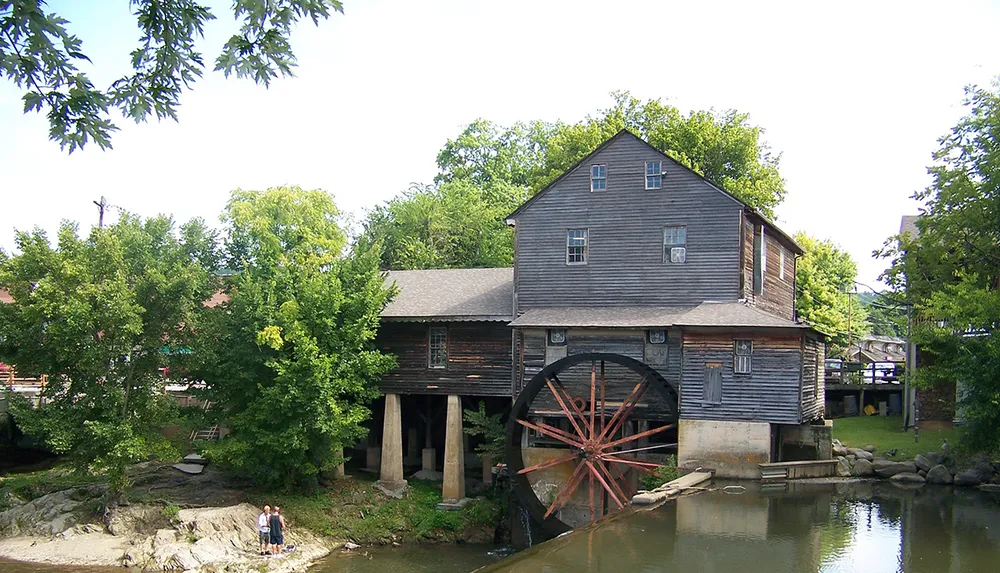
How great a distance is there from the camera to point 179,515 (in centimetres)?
2302

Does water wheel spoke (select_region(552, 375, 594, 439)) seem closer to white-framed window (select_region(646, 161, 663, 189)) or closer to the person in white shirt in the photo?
white-framed window (select_region(646, 161, 663, 189))

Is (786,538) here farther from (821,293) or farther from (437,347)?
(821,293)

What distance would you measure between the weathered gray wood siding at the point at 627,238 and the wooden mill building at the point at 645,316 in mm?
31

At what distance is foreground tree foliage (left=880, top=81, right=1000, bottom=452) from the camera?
865 inches

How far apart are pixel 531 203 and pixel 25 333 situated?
14.3m

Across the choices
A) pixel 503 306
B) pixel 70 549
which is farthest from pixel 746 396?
pixel 70 549

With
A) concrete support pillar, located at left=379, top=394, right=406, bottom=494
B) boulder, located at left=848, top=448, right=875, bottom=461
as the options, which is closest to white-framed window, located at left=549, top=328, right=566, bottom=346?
concrete support pillar, located at left=379, top=394, right=406, bottom=494

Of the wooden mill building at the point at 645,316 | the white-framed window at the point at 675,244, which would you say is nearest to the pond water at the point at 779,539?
the wooden mill building at the point at 645,316

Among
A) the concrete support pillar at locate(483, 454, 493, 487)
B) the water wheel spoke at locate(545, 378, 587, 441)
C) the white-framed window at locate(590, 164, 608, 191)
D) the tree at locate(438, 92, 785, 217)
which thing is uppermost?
the tree at locate(438, 92, 785, 217)

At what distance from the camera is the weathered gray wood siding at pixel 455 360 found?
86.2ft

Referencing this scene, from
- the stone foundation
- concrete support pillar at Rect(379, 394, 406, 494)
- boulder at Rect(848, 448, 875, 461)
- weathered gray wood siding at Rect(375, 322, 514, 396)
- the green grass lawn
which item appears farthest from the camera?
the green grass lawn

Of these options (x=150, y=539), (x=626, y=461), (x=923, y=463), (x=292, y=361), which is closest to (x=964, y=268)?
(x=923, y=463)

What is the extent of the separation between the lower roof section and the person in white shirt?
8.18 metres

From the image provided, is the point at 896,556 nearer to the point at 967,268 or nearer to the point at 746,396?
the point at 746,396
